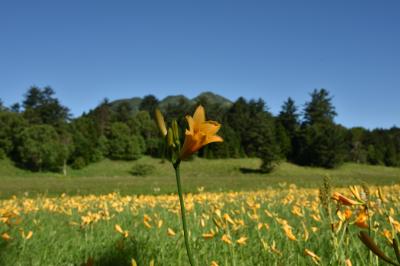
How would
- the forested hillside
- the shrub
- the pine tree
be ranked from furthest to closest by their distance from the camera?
the pine tree → the forested hillside → the shrub

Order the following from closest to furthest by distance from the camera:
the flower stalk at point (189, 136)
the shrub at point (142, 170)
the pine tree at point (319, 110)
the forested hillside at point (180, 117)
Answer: the flower stalk at point (189, 136) < the shrub at point (142, 170) < the forested hillside at point (180, 117) < the pine tree at point (319, 110)

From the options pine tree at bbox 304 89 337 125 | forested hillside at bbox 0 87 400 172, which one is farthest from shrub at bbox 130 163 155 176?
pine tree at bbox 304 89 337 125

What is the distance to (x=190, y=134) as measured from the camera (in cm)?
79

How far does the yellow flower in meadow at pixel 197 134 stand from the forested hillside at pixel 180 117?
52.3 meters

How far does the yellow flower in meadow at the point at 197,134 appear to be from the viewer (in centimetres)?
77

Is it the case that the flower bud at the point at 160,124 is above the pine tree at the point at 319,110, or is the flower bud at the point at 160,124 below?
below

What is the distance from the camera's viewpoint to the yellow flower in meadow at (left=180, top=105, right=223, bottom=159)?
2.53ft

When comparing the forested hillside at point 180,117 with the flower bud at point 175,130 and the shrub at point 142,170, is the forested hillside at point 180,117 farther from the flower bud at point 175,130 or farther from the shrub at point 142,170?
the flower bud at point 175,130

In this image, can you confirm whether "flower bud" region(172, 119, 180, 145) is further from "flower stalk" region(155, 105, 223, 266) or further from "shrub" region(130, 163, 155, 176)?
"shrub" region(130, 163, 155, 176)

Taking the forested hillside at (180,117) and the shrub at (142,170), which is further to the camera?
the forested hillside at (180,117)

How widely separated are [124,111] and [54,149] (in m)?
26.8

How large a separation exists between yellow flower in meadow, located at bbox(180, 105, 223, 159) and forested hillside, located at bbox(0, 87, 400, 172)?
52.3m

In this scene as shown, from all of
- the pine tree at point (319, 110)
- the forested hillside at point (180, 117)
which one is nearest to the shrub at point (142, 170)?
the forested hillside at point (180, 117)

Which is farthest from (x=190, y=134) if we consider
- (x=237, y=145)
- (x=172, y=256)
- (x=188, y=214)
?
(x=237, y=145)
